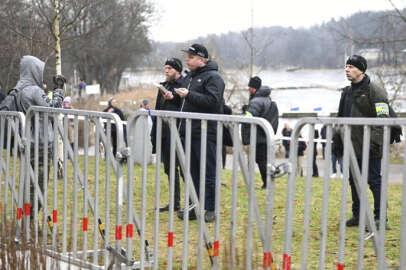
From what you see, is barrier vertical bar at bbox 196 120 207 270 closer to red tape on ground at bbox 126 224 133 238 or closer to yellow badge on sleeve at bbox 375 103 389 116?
red tape on ground at bbox 126 224 133 238

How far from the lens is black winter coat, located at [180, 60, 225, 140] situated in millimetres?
7254

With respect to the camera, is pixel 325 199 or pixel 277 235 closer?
pixel 325 199

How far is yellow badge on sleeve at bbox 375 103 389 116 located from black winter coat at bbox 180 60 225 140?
1.62m

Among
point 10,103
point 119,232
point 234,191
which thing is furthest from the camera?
point 10,103

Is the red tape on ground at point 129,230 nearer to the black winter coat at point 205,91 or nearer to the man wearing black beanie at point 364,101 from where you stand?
the black winter coat at point 205,91

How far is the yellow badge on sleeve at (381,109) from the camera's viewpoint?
654 cm

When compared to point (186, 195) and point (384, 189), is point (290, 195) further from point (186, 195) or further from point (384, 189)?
point (186, 195)

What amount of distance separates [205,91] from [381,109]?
185 cm

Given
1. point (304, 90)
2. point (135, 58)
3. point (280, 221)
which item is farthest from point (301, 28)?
point (280, 221)

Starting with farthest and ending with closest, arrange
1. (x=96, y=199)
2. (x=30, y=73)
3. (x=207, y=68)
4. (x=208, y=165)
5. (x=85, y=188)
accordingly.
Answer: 1. (x=207, y=68)
2. (x=30, y=73)
3. (x=208, y=165)
4. (x=85, y=188)
5. (x=96, y=199)

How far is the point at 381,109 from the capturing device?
6555 millimetres

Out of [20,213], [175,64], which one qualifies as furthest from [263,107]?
[20,213]

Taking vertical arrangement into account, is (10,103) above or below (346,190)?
Answer: above

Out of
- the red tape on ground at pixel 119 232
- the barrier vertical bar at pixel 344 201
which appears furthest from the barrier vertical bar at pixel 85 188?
the barrier vertical bar at pixel 344 201
